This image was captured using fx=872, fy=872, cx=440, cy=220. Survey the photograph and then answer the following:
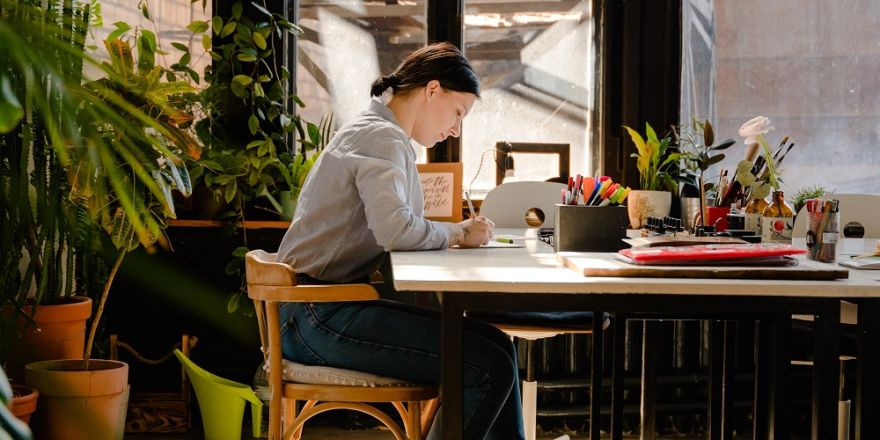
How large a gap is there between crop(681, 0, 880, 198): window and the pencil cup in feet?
6.65

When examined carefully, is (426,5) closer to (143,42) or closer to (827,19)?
(143,42)

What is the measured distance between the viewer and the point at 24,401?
7.67 feet

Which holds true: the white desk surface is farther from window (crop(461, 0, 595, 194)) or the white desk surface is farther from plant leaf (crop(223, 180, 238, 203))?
window (crop(461, 0, 595, 194))

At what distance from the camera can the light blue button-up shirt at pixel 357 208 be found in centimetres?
178

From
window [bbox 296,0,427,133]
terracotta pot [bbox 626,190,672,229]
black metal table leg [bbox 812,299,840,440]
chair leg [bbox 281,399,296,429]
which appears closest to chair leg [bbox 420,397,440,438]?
chair leg [bbox 281,399,296,429]

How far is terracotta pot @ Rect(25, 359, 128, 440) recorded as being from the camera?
2506 mm

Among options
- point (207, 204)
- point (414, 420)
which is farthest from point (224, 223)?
point (414, 420)

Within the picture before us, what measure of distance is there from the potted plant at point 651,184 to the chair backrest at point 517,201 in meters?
0.28

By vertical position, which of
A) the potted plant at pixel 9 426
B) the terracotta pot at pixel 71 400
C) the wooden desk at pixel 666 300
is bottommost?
the terracotta pot at pixel 71 400

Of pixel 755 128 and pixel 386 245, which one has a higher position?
pixel 755 128

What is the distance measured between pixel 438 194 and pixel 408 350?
57.0 inches

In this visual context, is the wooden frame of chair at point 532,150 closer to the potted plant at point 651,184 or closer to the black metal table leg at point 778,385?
the potted plant at point 651,184

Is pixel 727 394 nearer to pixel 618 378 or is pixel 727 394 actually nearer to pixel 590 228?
pixel 618 378

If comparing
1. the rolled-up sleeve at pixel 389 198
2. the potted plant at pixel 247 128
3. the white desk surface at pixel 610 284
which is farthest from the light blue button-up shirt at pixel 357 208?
the potted plant at pixel 247 128
